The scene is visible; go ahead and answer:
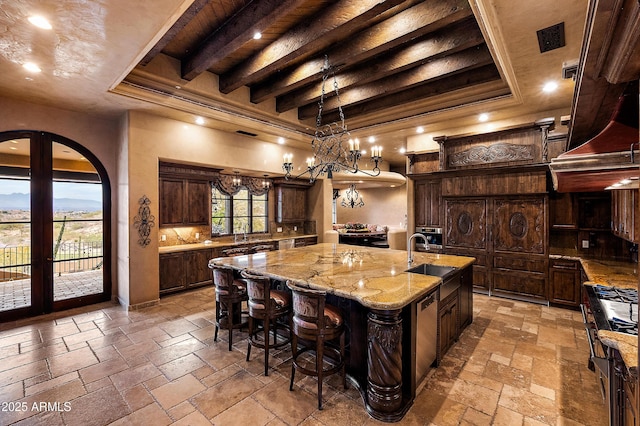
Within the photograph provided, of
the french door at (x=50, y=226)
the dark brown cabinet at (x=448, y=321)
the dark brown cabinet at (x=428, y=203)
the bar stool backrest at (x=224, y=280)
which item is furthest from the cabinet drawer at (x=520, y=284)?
the french door at (x=50, y=226)

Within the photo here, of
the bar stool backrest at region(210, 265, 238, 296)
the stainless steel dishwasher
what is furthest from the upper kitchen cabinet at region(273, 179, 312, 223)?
the stainless steel dishwasher

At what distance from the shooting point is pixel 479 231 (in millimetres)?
5402

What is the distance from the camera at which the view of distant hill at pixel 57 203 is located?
4.26 m

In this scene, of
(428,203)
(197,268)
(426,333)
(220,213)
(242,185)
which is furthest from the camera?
(242,185)

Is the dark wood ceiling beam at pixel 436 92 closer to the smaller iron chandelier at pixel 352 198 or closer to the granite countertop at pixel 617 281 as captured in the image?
the granite countertop at pixel 617 281

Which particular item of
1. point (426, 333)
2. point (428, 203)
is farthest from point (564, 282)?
point (426, 333)

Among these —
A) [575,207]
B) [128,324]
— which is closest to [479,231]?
[575,207]

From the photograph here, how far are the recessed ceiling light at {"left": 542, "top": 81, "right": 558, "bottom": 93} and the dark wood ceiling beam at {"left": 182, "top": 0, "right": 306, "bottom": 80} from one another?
11.6ft

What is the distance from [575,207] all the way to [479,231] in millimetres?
1467

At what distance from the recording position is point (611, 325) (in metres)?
1.97

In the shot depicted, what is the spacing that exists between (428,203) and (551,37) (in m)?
3.80

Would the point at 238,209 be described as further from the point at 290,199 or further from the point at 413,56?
the point at 413,56

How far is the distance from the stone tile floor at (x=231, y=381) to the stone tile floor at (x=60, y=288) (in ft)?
1.49

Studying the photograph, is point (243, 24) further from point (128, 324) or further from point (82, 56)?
point (128, 324)
